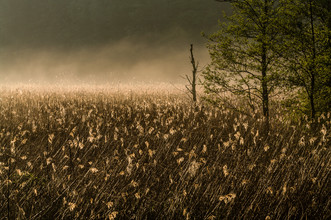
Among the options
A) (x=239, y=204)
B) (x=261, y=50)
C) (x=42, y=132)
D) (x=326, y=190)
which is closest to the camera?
(x=239, y=204)

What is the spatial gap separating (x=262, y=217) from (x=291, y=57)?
4281mm

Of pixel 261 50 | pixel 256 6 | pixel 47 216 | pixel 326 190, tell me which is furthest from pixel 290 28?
pixel 47 216

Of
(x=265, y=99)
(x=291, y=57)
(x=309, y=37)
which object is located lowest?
(x=265, y=99)

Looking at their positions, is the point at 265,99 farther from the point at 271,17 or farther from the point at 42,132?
the point at 42,132

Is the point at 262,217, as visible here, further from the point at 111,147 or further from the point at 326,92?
the point at 326,92

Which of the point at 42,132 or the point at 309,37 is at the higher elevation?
the point at 309,37

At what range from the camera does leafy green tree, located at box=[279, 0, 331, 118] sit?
5.20 m

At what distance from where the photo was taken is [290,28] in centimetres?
548

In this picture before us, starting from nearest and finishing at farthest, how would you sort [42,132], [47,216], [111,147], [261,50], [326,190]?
[47,216] < [326,190] < [111,147] < [42,132] < [261,50]

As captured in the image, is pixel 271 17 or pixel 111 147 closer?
pixel 111 147

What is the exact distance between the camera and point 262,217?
8.00 feet

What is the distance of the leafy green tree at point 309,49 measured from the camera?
520 cm

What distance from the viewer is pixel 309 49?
535 cm

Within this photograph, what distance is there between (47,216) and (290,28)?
19.1ft
